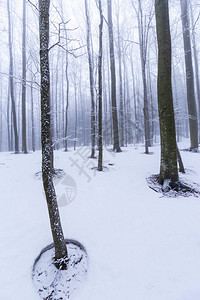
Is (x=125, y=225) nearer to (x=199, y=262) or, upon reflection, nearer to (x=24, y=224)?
(x=199, y=262)

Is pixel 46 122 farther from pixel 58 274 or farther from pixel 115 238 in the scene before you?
pixel 115 238

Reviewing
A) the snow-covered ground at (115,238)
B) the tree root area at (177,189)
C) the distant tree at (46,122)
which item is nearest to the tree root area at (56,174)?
the snow-covered ground at (115,238)

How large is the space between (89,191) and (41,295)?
219cm

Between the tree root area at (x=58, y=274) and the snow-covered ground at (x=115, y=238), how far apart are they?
79 mm

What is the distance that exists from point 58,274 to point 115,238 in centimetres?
94

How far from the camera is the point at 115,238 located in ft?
7.22

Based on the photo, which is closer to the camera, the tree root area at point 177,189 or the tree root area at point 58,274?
the tree root area at point 58,274

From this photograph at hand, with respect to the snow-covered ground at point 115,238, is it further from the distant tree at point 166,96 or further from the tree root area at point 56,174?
the distant tree at point 166,96

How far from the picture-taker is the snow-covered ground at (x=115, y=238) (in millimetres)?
1558

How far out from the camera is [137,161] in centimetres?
571

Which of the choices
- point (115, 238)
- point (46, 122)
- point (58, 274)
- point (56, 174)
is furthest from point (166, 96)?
point (58, 274)

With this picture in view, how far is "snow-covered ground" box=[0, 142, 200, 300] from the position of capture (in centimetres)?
156

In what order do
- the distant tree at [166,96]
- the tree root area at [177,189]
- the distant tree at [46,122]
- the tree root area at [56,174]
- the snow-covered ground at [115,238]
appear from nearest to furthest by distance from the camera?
the snow-covered ground at [115,238], the distant tree at [46,122], the tree root area at [177,189], the distant tree at [166,96], the tree root area at [56,174]

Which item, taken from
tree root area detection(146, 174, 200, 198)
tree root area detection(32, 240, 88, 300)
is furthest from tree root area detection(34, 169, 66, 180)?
tree root area detection(146, 174, 200, 198)
